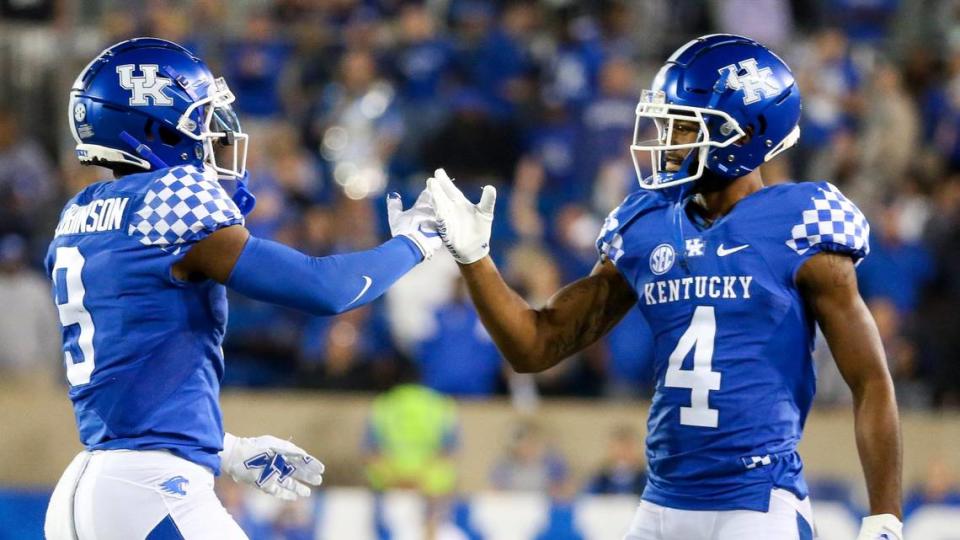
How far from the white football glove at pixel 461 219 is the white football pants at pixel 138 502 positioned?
1053 mm

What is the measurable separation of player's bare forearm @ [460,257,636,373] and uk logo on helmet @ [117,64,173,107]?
1.08 metres

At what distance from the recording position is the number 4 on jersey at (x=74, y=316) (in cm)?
381

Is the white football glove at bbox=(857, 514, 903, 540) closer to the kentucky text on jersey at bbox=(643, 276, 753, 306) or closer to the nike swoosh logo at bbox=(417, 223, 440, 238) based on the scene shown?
the kentucky text on jersey at bbox=(643, 276, 753, 306)

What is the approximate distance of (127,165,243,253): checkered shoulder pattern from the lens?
371 centimetres

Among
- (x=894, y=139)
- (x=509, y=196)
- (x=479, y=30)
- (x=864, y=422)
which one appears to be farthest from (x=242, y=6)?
(x=864, y=422)

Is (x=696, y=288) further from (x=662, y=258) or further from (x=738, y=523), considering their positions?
(x=738, y=523)

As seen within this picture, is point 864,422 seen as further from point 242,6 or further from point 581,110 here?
point 242,6

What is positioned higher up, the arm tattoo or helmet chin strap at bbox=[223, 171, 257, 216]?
helmet chin strap at bbox=[223, 171, 257, 216]

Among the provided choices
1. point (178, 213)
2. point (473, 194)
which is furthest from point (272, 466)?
point (473, 194)

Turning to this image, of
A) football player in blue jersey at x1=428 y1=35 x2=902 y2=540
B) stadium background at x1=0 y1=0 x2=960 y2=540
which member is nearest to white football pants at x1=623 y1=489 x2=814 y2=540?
football player in blue jersey at x1=428 y1=35 x2=902 y2=540

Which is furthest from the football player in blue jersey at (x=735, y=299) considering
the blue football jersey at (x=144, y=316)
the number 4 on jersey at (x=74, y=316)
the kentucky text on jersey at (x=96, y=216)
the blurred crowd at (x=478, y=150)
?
the blurred crowd at (x=478, y=150)

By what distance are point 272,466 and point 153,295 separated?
76 centimetres

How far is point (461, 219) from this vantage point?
4.36 m

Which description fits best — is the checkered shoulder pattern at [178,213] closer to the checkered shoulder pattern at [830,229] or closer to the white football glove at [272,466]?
the white football glove at [272,466]
